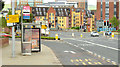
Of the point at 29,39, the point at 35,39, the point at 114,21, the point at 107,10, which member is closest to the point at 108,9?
the point at 107,10

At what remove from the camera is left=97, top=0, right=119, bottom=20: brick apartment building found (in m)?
119

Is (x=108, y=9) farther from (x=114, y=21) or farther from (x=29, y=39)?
(x=29, y=39)

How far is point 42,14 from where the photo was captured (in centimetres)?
14275

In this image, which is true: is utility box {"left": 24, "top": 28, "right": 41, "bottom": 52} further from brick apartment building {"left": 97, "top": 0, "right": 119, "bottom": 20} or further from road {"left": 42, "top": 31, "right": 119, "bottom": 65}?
brick apartment building {"left": 97, "top": 0, "right": 119, "bottom": 20}

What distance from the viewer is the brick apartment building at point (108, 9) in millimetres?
118562

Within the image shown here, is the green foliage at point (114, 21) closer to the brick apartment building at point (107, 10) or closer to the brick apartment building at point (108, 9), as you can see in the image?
the brick apartment building at point (107, 10)

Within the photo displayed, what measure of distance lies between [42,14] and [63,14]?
37.7 feet

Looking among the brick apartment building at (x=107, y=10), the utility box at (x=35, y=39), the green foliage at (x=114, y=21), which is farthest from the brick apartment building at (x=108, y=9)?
the utility box at (x=35, y=39)

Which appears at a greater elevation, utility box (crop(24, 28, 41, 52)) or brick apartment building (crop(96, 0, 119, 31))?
brick apartment building (crop(96, 0, 119, 31))

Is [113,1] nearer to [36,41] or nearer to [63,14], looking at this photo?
[63,14]

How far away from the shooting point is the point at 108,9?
4705 inches

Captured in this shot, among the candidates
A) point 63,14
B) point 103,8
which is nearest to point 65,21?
point 63,14

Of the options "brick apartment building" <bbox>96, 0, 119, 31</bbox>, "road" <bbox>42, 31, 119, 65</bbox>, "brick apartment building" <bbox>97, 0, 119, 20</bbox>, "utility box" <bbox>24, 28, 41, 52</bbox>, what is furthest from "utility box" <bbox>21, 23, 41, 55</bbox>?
"brick apartment building" <bbox>97, 0, 119, 20</bbox>

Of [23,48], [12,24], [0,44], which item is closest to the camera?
[12,24]
